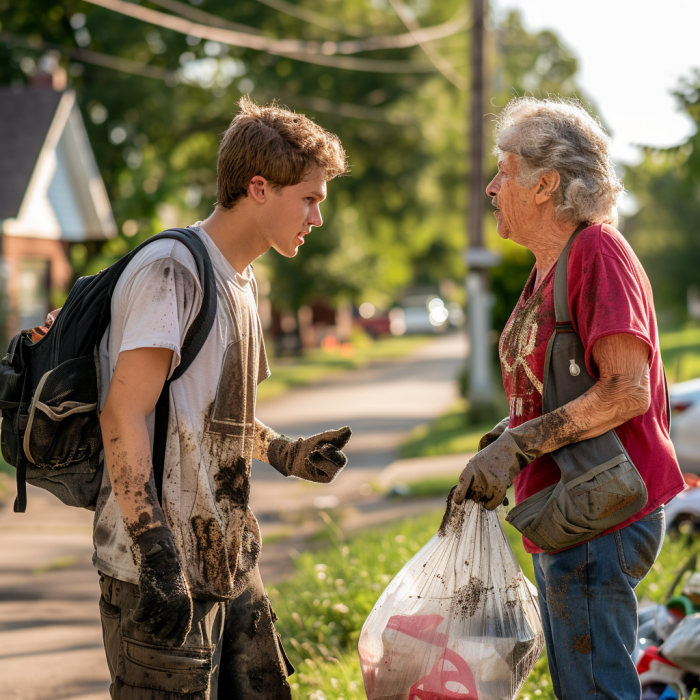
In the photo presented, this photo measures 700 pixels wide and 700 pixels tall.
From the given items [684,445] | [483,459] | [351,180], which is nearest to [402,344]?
[351,180]

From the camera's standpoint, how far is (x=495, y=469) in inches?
90.2

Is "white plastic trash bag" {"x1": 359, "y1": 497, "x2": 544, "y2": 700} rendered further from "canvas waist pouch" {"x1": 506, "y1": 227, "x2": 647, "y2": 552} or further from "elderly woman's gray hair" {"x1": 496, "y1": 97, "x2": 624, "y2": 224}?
"elderly woman's gray hair" {"x1": 496, "y1": 97, "x2": 624, "y2": 224}

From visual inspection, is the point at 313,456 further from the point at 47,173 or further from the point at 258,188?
the point at 47,173

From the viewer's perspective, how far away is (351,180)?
1156 inches

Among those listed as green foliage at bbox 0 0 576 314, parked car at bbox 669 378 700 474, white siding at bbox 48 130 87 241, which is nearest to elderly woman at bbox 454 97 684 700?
parked car at bbox 669 378 700 474

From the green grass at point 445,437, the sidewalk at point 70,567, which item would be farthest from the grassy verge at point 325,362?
the sidewalk at point 70,567

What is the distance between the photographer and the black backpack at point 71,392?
2145mm

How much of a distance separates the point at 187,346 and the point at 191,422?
0.65 feet

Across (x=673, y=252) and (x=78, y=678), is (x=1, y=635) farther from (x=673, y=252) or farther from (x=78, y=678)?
(x=673, y=252)

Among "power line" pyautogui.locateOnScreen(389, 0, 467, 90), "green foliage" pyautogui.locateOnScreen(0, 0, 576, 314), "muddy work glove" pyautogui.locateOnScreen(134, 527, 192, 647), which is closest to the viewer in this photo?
"muddy work glove" pyautogui.locateOnScreen(134, 527, 192, 647)

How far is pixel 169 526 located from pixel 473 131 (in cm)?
1283

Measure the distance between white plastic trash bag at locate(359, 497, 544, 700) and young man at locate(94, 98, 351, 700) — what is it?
0.46 metres

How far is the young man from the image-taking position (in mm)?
2113

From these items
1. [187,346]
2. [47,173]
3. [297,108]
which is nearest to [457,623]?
[187,346]
